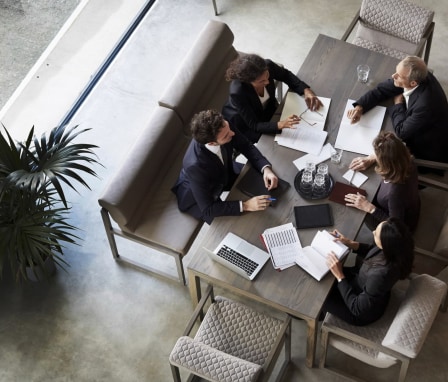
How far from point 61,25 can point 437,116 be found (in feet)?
11.0

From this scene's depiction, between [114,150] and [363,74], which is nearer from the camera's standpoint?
[363,74]

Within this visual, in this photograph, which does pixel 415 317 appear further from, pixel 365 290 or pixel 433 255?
pixel 433 255

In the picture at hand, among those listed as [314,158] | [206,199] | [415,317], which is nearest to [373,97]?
[314,158]

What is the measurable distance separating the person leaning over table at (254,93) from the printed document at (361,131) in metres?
0.26

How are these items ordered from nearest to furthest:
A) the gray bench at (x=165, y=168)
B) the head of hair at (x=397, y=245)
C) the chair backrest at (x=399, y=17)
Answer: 1. the head of hair at (x=397, y=245)
2. the gray bench at (x=165, y=168)
3. the chair backrest at (x=399, y=17)

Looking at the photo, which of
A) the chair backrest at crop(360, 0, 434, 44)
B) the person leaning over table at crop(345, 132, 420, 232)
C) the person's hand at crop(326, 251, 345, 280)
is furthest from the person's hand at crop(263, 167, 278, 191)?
the chair backrest at crop(360, 0, 434, 44)

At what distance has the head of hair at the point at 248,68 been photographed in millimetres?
4316

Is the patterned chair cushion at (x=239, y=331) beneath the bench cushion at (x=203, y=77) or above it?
beneath

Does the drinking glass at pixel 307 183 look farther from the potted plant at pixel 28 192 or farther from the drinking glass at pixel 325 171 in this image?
the potted plant at pixel 28 192

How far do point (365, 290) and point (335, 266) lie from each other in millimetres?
229

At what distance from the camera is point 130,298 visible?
4.65 metres

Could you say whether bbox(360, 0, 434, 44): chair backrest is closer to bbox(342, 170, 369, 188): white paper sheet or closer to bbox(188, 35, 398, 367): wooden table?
bbox(188, 35, 398, 367): wooden table

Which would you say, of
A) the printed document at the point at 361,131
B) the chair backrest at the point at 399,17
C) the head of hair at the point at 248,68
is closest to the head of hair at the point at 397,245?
the printed document at the point at 361,131

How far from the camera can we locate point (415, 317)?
3426mm
